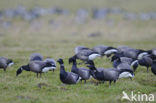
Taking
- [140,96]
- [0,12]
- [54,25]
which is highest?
[0,12]

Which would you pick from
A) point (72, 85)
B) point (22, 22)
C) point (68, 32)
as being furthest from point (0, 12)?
point (72, 85)

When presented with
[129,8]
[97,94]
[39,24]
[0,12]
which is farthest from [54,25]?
[97,94]

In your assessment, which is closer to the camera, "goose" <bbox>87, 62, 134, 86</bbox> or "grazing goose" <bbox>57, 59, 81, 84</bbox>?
"grazing goose" <bbox>57, 59, 81, 84</bbox>

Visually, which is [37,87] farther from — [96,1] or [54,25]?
[96,1]

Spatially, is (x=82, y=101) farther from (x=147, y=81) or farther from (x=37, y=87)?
(x=147, y=81)

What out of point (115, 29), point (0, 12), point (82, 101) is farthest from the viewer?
point (0, 12)

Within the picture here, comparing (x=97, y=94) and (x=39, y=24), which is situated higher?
(x=39, y=24)

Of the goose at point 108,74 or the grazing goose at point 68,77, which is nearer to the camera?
the grazing goose at point 68,77

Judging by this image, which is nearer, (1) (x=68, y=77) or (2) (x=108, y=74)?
(1) (x=68, y=77)

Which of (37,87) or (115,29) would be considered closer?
(37,87)

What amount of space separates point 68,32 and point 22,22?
70.2 feet

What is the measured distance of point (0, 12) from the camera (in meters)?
97.6

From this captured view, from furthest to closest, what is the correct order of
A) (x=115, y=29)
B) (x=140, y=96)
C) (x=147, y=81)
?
(x=115, y=29) → (x=147, y=81) → (x=140, y=96)

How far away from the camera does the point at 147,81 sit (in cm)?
1633
